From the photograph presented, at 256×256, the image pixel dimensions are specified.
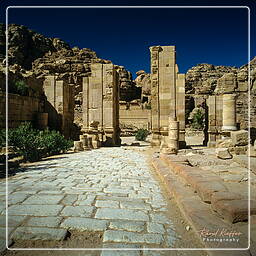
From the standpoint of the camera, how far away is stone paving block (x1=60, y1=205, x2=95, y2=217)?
104 inches

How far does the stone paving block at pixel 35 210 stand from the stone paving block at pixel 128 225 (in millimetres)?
860

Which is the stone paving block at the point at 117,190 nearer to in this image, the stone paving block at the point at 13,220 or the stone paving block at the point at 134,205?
the stone paving block at the point at 134,205

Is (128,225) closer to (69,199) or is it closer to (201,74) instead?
(69,199)

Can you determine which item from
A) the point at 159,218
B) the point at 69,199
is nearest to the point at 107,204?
the point at 69,199

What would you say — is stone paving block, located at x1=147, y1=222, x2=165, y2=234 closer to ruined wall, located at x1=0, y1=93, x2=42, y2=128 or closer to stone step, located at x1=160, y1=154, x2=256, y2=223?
stone step, located at x1=160, y1=154, x2=256, y2=223

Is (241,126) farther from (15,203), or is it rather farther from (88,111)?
(15,203)

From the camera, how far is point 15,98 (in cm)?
1141

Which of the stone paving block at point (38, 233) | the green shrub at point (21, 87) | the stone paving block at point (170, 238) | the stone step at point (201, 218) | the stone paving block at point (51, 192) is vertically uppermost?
the green shrub at point (21, 87)

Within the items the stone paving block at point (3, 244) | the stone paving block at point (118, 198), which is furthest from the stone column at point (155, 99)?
the stone paving block at point (3, 244)

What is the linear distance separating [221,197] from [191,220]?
1.95 ft

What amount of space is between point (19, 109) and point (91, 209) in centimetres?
1104

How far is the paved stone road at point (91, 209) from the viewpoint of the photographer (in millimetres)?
2164

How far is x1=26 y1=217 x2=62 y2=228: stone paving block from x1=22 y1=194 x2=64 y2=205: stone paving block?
1.78 ft

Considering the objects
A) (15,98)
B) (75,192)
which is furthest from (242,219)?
(15,98)
